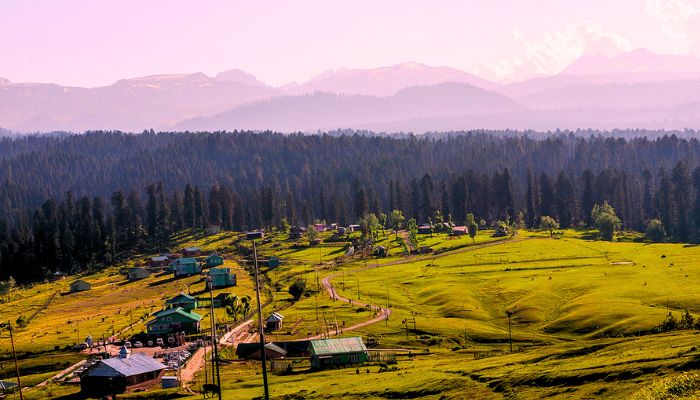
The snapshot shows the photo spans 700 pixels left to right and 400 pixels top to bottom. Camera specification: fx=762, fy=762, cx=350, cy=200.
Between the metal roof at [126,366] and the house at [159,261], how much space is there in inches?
3917

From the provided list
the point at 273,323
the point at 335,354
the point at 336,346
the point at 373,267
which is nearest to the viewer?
the point at 335,354

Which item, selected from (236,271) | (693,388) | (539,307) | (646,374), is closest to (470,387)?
(646,374)

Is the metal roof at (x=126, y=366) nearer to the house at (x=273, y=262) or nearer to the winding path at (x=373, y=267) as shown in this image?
the winding path at (x=373, y=267)

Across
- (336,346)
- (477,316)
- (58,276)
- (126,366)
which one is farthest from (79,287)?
(477,316)

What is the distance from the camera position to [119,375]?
284ft

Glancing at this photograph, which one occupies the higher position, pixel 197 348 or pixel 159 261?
pixel 159 261

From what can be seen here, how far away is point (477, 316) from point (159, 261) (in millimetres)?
100892

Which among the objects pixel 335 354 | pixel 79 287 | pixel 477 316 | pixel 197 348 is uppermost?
pixel 335 354

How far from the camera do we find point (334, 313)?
122000mm

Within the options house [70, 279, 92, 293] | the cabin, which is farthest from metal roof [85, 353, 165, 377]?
the cabin

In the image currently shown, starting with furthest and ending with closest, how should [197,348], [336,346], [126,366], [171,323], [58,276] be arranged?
[58,276] < [171,323] < [197,348] < [336,346] < [126,366]

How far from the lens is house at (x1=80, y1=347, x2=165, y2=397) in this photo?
85.2 metres

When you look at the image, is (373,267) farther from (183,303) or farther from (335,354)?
(335,354)

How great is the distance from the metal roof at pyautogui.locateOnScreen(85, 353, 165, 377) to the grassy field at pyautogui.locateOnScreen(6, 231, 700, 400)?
373 cm
